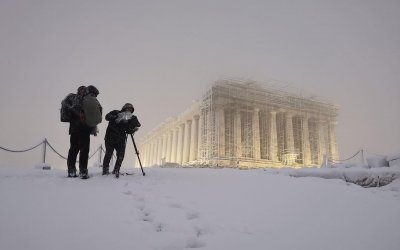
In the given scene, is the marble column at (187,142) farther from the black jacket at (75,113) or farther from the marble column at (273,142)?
the black jacket at (75,113)

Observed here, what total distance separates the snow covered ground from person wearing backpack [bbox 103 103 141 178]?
1.61 metres

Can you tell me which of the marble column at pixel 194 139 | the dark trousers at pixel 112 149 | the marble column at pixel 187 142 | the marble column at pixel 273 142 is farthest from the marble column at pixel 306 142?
the dark trousers at pixel 112 149

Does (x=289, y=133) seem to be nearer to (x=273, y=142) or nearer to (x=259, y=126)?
(x=273, y=142)

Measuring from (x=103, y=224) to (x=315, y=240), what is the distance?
2427 millimetres

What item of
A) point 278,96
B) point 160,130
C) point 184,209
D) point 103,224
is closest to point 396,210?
point 184,209

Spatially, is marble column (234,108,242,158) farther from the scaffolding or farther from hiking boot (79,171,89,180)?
hiking boot (79,171,89,180)

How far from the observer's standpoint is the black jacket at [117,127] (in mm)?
7684

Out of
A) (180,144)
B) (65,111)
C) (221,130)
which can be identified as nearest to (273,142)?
(221,130)

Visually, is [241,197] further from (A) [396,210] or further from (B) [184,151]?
(B) [184,151]

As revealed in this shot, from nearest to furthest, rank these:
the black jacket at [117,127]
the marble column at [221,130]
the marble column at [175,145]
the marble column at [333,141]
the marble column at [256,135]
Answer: the black jacket at [117,127] < the marble column at [221,130] < the marble column at [256,135] < the marble column at [333,141] < the marble column at [175,145]

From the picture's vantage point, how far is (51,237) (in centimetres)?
306

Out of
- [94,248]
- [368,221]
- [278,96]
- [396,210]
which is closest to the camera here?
[94,248]

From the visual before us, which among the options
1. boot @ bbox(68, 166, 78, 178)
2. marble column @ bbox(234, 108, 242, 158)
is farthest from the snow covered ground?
marble column @ bbox(234, 108, 242, 158)

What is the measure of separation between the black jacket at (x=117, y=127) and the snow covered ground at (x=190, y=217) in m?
1.88
